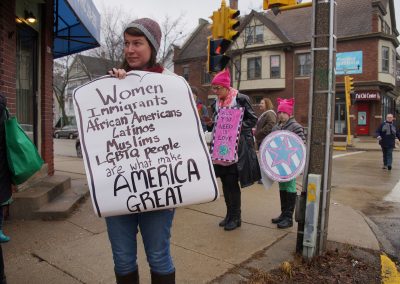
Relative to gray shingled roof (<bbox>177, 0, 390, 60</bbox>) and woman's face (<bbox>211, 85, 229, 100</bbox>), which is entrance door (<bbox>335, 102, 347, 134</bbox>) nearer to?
gray shingled roof (<bbox>177, 0, 390, 60</bbox>)

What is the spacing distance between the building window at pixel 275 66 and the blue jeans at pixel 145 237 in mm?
31013

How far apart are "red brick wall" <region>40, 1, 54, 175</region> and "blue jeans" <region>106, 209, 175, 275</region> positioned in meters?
Answer: 4.77

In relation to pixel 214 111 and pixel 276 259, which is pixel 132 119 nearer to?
pixel 276 259

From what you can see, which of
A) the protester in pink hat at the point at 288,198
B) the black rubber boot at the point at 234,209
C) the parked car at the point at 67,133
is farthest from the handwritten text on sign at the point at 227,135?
the parked car at the point at 67,133

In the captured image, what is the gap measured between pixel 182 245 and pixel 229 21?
5688 millimetres

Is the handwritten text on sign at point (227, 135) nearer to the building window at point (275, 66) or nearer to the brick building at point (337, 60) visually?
the brick building at point (337, 60)

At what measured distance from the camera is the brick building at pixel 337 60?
28.5m

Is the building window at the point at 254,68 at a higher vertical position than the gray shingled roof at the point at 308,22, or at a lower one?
lower

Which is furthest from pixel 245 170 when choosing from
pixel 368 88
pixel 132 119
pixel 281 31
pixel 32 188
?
pixel 281 31

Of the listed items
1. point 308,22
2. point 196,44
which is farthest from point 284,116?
point 196,44

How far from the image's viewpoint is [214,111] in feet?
16.2

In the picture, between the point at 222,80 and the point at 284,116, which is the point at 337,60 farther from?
the point at 222,80

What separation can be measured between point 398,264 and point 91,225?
11.2 feet

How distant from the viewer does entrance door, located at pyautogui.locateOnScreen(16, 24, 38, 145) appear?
579 cm
